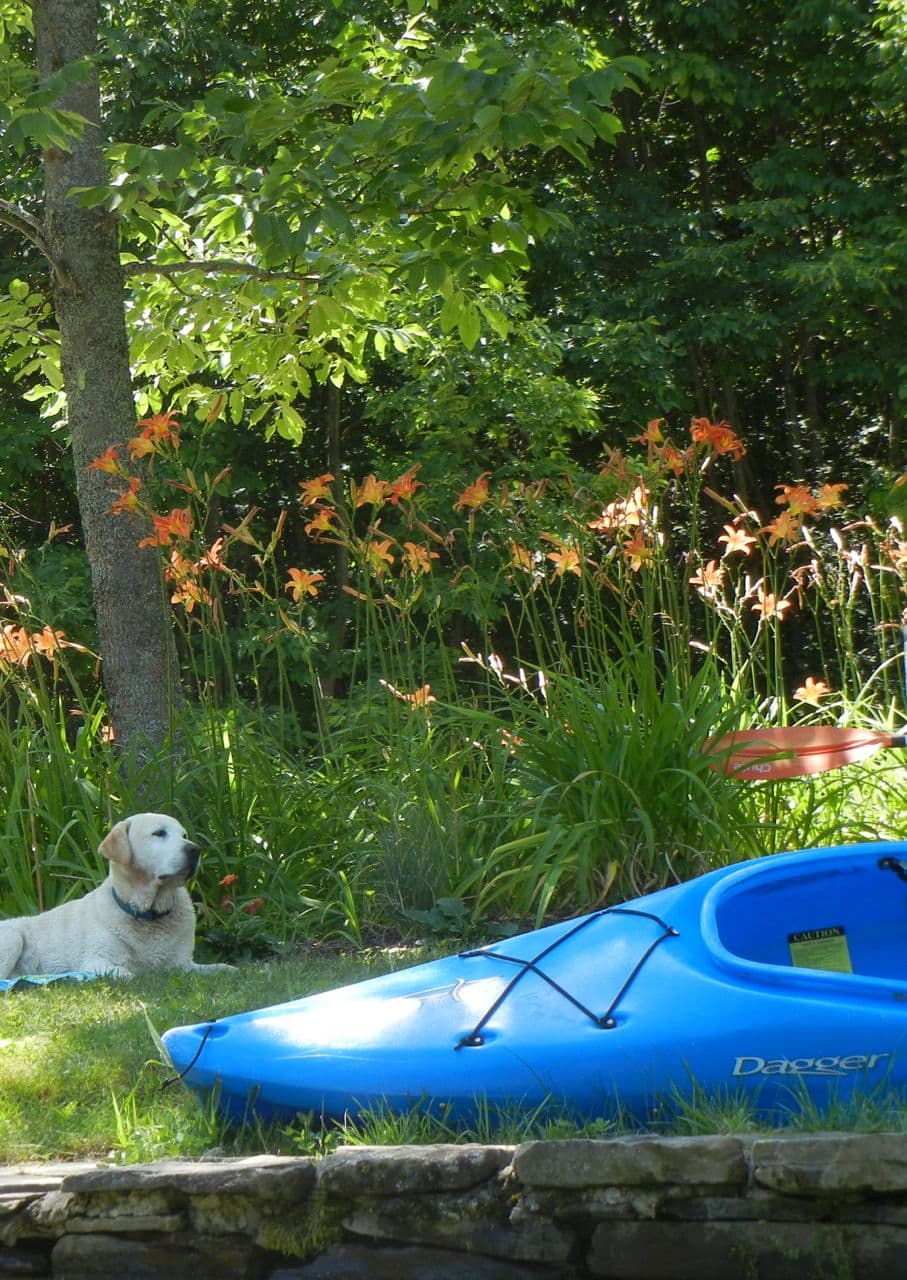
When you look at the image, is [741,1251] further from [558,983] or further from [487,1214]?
[558,983]

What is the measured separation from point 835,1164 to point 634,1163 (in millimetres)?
379

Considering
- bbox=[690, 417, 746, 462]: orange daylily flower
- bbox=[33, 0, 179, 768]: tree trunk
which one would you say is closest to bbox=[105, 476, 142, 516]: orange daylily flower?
bbox=[33, 0, 179, 768]: tree trunk

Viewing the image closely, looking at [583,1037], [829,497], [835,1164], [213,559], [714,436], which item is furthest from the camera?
[213,559]

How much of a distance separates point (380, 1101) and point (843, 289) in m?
10.7

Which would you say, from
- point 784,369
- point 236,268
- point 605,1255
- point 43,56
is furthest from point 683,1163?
point 784,369

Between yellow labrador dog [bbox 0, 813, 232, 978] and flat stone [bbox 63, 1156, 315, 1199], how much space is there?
2116 mm

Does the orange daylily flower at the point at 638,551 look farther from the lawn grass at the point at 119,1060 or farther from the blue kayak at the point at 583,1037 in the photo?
the blue kayak at the point at 583,1037

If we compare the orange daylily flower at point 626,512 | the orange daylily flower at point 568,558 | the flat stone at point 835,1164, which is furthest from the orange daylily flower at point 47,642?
the flat stone at point 835,1164

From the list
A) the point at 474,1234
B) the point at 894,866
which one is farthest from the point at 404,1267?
the point at 894,866

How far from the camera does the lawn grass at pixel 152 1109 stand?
3.01 metres

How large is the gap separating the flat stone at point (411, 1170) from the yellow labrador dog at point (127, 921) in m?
2.24

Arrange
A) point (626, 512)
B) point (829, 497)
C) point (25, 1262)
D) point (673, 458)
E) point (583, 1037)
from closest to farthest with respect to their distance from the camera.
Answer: point (25, 1262), point (583, 1037), point (673, 458), point (626, 512), point (829, 497)

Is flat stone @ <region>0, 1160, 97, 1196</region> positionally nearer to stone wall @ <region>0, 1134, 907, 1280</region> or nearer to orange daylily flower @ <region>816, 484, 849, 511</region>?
stone wall @ <region>0, 1134, 907, 1280</region>

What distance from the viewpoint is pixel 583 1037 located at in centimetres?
317
